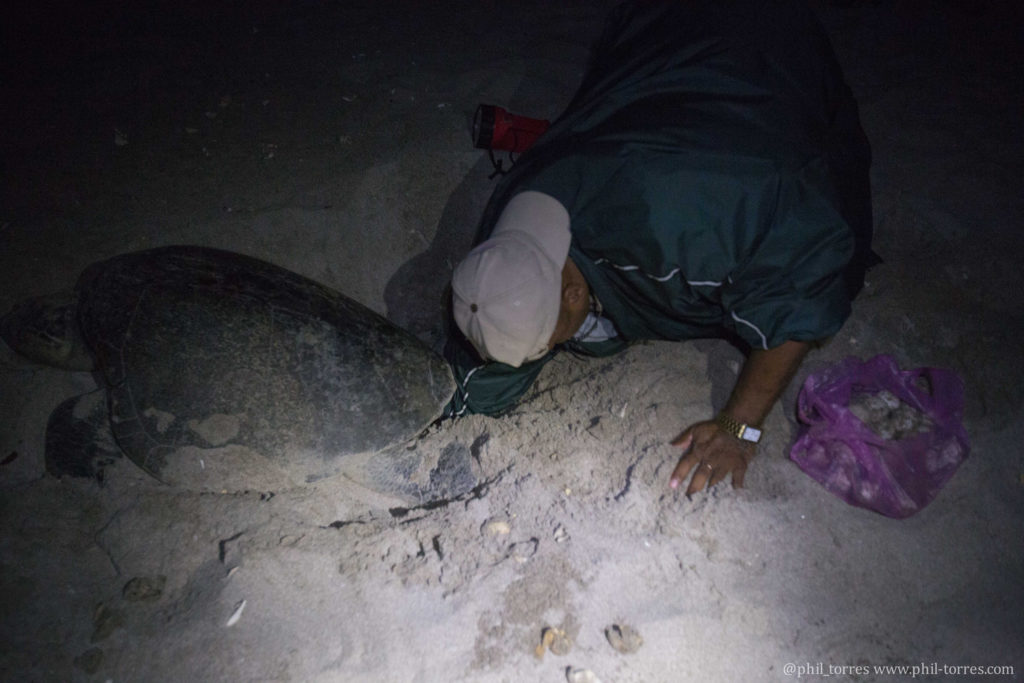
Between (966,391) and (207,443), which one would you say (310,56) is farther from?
(966,391)

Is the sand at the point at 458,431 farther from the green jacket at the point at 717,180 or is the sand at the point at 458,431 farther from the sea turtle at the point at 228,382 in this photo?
the green jacket at the point at 717,180

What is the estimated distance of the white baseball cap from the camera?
1104 mm

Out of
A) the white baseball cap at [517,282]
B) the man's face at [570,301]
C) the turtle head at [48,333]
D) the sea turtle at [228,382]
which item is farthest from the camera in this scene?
the turtle head at [48,333]

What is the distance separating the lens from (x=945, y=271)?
68.7 inches

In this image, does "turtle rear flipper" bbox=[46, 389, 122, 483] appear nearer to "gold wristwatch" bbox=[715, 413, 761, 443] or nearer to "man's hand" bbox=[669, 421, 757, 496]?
"man's hand" bbox=[669, 421, 757, 496]

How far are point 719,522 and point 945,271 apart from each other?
1337mm

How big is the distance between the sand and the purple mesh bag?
0.06 metres

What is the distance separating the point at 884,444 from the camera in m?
1.35

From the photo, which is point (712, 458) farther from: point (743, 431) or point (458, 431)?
point (458, 431)

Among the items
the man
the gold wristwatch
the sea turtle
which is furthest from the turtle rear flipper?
the gold wristwatch

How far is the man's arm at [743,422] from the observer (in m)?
1.28

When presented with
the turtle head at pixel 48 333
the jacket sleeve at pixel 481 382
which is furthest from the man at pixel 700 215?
the turtle head at pixel 48 333

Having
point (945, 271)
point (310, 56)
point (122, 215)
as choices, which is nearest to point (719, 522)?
point (945, 271)

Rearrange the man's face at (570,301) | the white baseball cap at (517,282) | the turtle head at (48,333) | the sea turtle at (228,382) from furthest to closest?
the turtle head at (48,333) → the sea turtle at (228,382) → the man's face at (570,301) → the white baseball cap at (517,282)
